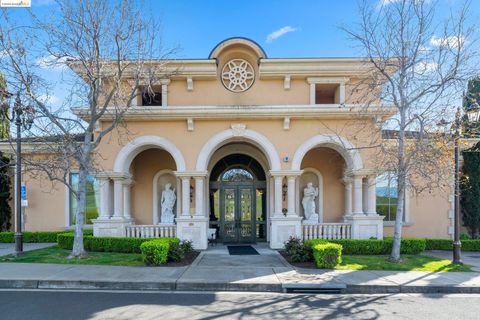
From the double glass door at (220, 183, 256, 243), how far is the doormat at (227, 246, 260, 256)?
1392 millimetres

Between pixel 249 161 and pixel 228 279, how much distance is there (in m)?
8.09

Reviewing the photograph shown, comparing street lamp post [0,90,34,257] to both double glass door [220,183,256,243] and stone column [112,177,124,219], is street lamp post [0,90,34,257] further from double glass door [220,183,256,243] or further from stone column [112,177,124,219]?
double glass door [220,183,256,243]

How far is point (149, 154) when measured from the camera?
15289mm

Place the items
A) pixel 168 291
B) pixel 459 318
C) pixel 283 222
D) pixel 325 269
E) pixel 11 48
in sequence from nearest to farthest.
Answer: pixel 459 318 → pixel 168 291 → pixel 325 269 → pixel 11 48 → pixel 283 222

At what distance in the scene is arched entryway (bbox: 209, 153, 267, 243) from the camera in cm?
1558

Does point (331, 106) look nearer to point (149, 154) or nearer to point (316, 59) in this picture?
point (316, 59)

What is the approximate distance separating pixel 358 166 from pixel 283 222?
3656 millimetres

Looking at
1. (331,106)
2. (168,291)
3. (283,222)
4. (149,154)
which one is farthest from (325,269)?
(149,154)

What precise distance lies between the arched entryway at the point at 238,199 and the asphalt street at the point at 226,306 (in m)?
7.80

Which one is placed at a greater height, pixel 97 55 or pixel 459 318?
pixel 97 55

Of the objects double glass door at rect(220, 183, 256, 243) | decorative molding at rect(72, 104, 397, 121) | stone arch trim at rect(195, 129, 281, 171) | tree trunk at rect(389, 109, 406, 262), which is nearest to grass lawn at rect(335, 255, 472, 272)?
tree trunk at rect(389, 109, 406, 262)

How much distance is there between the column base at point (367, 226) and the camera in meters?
13.0

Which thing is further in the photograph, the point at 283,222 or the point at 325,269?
the point at 283,222

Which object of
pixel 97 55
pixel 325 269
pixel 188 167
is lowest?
pixel 325 269
